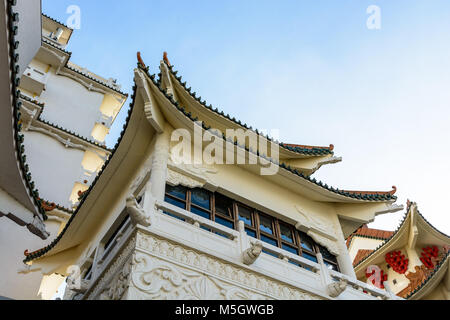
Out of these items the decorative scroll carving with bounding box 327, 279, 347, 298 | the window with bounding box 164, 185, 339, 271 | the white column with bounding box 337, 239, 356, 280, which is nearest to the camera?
the decorative scroll carving with bounding box 327, 279, 347, 298

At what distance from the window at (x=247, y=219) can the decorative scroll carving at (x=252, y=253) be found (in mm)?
1575

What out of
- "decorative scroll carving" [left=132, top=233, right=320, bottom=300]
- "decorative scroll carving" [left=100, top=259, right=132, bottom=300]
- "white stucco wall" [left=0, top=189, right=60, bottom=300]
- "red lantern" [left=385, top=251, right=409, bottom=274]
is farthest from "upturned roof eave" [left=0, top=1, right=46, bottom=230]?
"red lantern" [left=385, top=251, right=409, bottom=274]

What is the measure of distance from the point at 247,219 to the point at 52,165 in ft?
44.4

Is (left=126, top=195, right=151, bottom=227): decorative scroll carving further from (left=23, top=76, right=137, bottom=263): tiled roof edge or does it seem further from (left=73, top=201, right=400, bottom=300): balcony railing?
(left=23, top=76, right=137, bottom=263): tiled roof edge

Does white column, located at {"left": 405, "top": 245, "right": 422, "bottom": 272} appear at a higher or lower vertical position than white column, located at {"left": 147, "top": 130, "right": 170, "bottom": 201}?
higher

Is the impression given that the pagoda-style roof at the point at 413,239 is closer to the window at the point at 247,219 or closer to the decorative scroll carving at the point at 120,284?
the window at the point at 247,219

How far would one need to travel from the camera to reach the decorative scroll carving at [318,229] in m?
10.5

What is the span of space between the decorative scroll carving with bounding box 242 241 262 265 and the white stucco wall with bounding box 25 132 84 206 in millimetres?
13391

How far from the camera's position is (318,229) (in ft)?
34.8

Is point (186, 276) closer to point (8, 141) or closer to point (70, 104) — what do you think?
point (8, 141)

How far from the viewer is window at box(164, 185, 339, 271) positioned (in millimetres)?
9070

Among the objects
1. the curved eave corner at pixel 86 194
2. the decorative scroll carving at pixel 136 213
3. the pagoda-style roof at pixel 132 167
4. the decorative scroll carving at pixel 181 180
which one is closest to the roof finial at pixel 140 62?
the pagoda-style roof at pixel 132 167
